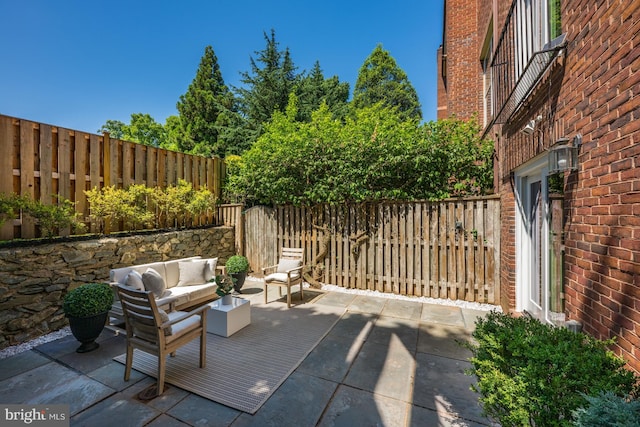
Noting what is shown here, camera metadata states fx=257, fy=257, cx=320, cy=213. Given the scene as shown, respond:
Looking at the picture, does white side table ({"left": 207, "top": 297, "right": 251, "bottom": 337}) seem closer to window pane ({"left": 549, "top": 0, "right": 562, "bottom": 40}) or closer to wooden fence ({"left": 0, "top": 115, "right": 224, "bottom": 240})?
wooden fence ({"left": 0, "top": 115, "right": 224, "bottom": 240})

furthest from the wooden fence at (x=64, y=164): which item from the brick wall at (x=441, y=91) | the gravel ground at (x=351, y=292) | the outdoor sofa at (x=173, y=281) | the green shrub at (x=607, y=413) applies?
the brick wall at (x=441, y=91)

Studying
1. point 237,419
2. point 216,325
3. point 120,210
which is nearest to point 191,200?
point 120,210

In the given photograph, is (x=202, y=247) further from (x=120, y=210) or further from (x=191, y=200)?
(x=120, y=210)

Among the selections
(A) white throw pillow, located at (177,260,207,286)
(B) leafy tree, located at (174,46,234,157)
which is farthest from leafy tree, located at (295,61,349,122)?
(A) white throw pillow, located at (177,260,207,286)

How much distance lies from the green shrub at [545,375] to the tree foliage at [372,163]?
3.89m

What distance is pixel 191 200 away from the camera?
6695 millimetres

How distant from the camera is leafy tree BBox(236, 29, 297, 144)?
43.9 ft

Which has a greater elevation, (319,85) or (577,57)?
(319,85)

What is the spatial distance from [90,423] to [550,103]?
501 centimetres

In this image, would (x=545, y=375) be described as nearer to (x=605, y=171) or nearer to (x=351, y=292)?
(x=605, y=171)

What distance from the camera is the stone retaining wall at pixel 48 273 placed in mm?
3406

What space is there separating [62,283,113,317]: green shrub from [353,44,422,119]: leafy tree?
2042 cm

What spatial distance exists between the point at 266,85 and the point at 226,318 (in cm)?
1293

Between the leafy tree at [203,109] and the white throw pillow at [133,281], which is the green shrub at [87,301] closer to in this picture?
the white throw pillow at [133,281]
